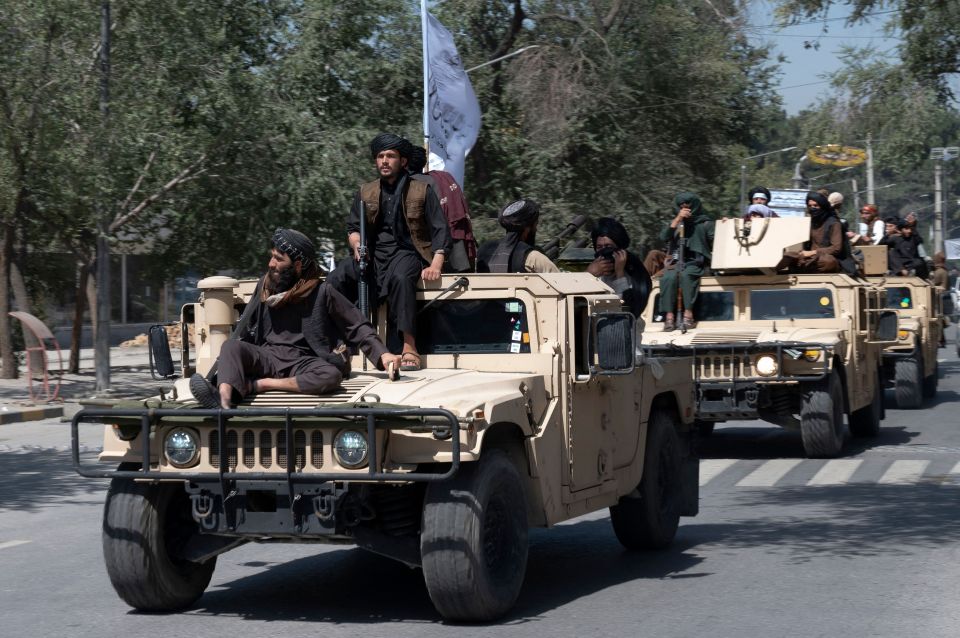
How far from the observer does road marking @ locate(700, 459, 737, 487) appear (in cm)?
1355

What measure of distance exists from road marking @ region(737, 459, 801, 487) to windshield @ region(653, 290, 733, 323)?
157 cm

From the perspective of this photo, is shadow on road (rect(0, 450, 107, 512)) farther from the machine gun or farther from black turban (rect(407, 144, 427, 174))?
black turban (rect(407, 144, 427, 174))

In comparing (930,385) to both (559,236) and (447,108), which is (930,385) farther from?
(559,236)

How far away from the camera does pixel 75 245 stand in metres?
25.8

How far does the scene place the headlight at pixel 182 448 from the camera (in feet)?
23.0

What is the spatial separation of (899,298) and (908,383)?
1.85m

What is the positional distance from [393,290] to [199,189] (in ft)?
58.3

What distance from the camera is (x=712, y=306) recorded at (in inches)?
611

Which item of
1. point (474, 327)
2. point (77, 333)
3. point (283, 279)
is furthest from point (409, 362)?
point (77, 333)

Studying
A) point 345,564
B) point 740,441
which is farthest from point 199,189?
point 345,564

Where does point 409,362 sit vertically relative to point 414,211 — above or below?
below

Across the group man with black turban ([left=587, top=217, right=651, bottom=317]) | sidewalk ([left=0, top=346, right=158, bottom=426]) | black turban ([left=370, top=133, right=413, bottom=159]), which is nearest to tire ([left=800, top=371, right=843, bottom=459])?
man with black turban ([left=587, top=217, right=651, bottom=317])

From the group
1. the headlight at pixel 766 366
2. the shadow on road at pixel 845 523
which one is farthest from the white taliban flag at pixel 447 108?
the shadow on road at pixel 845 523

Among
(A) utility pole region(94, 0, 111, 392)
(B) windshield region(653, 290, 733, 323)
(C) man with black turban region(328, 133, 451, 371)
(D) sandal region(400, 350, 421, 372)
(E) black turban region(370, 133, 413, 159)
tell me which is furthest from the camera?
(A) utility pole region(94, 0, 111, 392)
